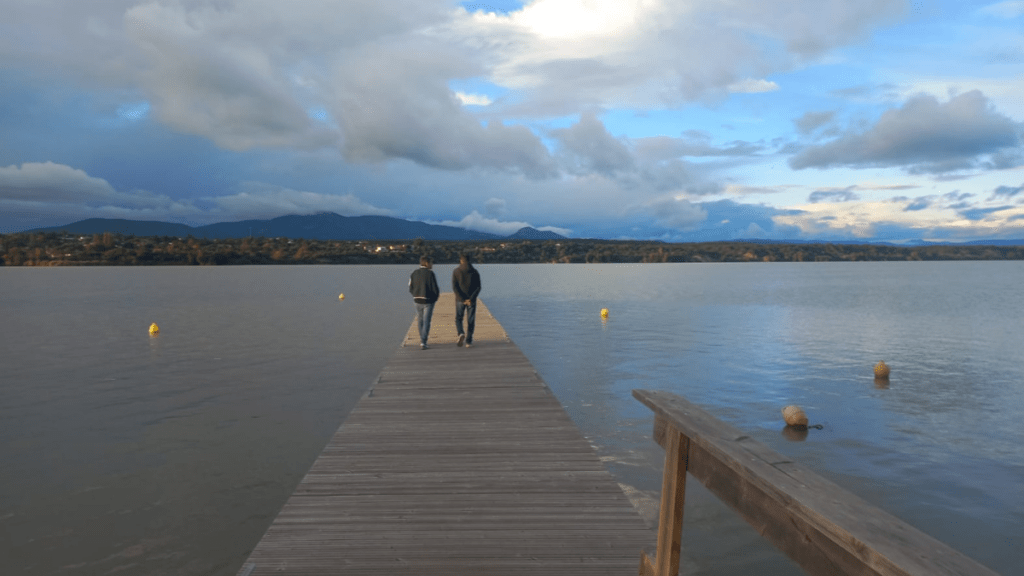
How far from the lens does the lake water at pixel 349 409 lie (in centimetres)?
821

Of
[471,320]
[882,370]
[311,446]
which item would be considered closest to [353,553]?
[311,446]

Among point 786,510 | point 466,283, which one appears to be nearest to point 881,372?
point 466,283

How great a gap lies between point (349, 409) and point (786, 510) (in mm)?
13818

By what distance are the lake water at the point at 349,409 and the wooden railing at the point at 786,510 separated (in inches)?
176

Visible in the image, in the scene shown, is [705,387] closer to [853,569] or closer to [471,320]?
[471,320]

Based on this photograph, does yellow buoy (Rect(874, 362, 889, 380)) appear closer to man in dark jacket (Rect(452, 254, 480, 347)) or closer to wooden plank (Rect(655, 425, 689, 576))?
man in dark jacket (Rect(452, 254, 480, 347))

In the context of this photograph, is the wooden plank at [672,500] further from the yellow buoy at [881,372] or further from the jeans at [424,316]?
the yellow buoy at [881,372]

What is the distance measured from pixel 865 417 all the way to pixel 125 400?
18.8 metres

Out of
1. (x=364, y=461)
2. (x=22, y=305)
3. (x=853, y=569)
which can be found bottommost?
(x=22, y=305)

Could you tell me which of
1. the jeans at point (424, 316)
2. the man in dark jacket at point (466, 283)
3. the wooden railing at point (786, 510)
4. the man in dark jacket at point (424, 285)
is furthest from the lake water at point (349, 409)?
the wooden railing at point (786, 510)

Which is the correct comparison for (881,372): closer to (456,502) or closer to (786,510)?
(456,502)

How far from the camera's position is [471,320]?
1731cm

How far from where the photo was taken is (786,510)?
252cm

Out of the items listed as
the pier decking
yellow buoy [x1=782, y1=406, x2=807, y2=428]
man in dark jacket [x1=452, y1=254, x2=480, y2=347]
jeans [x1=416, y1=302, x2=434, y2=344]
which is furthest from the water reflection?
jeans [x1=416, y1=302, x2=434, y2=344]
